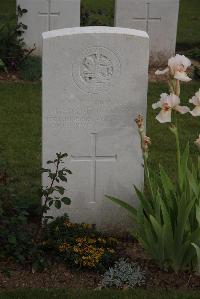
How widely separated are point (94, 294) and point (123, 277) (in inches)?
10.1

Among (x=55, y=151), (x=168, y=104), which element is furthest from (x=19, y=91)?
(x=168, y=104)

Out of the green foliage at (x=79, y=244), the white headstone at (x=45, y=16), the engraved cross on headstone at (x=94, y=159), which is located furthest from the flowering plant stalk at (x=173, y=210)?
the white headstone at (x=45, y=16)

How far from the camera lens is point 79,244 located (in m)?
5.02

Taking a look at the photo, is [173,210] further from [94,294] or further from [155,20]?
[155,20]

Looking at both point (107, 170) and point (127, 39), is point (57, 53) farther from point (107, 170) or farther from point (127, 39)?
point (107, 170)

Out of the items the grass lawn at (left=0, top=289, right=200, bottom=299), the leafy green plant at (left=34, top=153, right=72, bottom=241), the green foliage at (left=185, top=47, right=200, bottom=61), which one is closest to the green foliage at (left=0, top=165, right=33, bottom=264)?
the leafy green plant at (left=34, top=153, right=72, bottom=241)

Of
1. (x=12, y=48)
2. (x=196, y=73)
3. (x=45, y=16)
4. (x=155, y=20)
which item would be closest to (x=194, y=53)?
(x=155, y=20)

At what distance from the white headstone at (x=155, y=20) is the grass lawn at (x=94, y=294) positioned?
6330mm

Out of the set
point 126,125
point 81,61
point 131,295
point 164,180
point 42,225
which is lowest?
point 131,295

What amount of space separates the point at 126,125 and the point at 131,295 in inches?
46.7

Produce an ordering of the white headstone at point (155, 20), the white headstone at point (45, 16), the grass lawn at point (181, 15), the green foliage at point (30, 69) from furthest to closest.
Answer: the grass lawn at point (181, 15) → the white headstone at point (155, 20) → the white headstone at point (45, 16) → the green foliage at point (30, 69)

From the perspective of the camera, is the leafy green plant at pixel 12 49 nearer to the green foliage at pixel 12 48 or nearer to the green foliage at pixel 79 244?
the green foliage at pixel 12 48

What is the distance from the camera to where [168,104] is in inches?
186

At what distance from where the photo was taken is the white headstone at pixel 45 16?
10094mm
